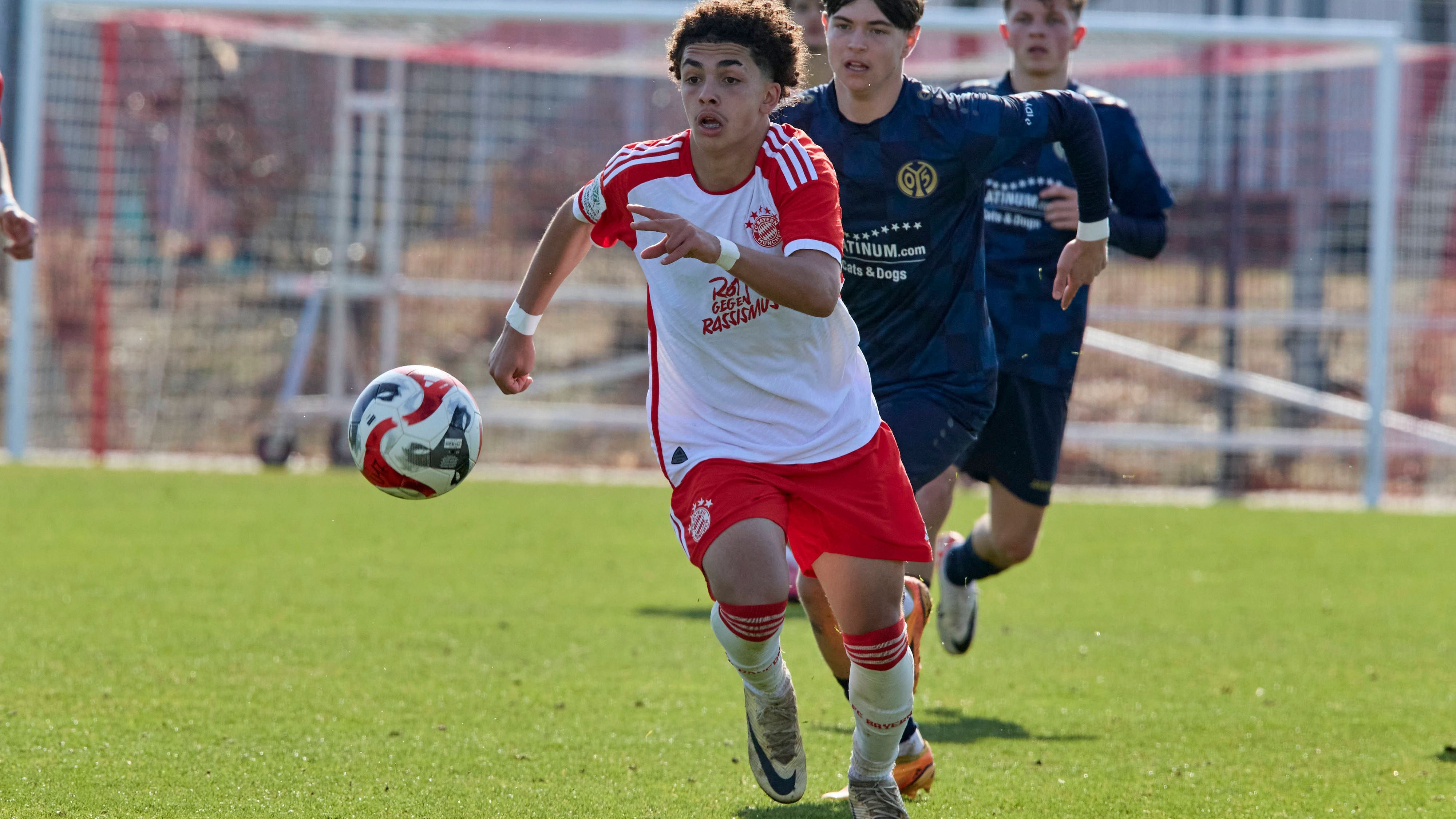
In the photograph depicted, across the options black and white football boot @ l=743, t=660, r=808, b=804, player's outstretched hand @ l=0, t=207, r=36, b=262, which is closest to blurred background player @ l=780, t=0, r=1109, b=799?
black and white football boot @ l=743, t=660, r=808, b=804

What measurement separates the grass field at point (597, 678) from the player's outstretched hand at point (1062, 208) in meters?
1.56

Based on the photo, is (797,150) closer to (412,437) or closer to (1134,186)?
(412,437)

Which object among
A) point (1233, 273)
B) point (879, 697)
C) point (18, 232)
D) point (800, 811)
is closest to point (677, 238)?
point (879, 697)

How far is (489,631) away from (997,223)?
8.24 feet

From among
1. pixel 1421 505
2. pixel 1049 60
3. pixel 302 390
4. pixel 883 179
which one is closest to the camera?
pixel 883 179

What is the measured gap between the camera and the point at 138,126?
13.4 m

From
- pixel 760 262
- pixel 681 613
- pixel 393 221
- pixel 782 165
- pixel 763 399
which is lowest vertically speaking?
pixel 681 613

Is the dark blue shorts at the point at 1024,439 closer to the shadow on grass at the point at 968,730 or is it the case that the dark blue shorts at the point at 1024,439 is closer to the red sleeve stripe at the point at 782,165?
the shadow on grass at the point at 968,730

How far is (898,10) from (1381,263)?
922 cm

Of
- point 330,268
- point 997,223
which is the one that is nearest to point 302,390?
point 330,268

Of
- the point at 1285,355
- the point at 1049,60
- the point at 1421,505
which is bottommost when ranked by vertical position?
the point at 1421,505

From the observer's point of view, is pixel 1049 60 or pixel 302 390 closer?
pixel 1049 60

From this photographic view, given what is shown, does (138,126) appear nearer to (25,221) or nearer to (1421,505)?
(25,221)

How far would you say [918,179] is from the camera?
13.5 ft
